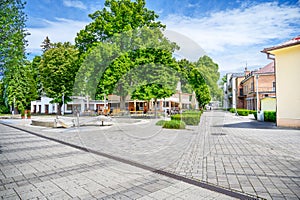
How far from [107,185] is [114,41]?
54.3 feet

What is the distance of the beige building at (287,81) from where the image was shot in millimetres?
12423

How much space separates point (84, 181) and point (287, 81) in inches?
524

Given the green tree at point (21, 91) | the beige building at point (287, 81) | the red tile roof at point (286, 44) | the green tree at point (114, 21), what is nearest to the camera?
the red tile roof at point (286, 44)

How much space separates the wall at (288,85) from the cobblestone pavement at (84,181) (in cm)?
1179

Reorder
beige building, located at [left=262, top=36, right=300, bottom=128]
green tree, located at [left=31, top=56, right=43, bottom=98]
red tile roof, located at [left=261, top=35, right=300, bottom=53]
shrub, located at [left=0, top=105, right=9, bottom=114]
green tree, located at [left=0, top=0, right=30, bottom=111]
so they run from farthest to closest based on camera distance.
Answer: shrub, located at [left=0, top=105, right=9, bottom=114], green tree, located at [left=31, top=56, right=43, bottom=98], beige building, located at [left=262, top=36, right=300, bottom=128], red tile roof, located at [left=261, top=35, right=300, bottom=53], green tree, located at [left=0, top=0, right=30, bottom=111]

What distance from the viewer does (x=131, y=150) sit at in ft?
22.5

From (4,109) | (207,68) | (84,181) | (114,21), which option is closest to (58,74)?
(114,21)

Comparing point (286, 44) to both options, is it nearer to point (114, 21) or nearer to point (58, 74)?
point (114, 21)

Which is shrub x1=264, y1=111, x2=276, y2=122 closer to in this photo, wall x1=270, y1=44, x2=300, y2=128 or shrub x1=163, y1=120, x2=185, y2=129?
wall x1=270, y1=44, x2=300, y2=128

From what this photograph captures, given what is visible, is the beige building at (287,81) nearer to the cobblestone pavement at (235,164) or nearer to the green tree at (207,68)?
the green tree at (207,68)

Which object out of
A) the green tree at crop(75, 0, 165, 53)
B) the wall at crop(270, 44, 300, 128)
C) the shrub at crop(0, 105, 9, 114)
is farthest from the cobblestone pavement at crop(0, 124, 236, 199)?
the shrub at crop(0, 105, 9, 114)

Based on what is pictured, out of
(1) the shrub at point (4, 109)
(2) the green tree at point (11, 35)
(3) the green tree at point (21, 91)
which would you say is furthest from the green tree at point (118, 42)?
(1) the shrub at point (4, 109)

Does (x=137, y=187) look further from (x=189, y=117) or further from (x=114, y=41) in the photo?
(x=114, y=41)

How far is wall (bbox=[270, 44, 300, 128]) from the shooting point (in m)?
12.4
